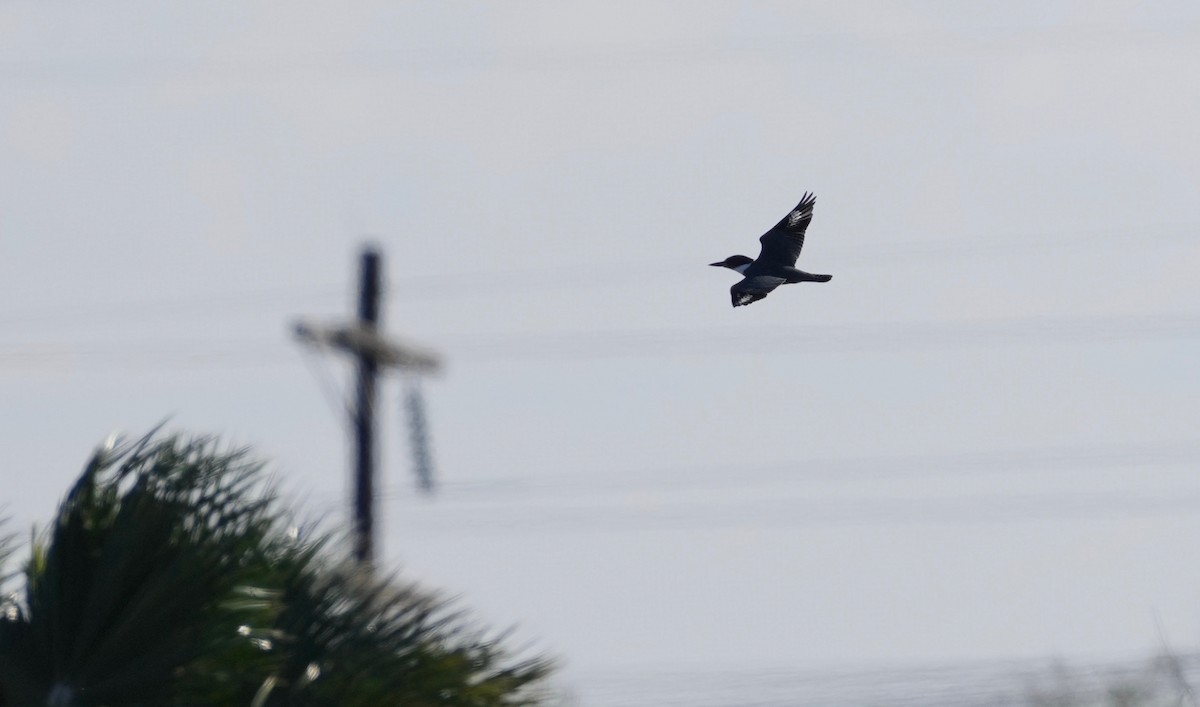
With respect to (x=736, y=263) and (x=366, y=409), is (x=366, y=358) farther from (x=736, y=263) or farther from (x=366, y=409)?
(x=736, y=263)

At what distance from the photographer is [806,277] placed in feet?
21.7

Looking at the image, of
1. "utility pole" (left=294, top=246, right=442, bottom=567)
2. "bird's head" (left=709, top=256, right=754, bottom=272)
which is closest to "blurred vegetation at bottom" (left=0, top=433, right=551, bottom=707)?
"bird's head" (left=709, top=256, right=754, bottom=272)

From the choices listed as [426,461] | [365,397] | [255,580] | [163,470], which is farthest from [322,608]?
[426,461]

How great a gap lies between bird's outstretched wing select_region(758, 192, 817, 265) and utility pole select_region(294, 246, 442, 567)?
12888 millimetres

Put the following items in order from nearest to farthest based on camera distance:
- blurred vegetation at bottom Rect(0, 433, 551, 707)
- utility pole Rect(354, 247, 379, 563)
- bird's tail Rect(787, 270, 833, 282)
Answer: bird's tail Rect(787, 270, 833, 282) < blurred vegetation at bottom Rect(0, 433, 551, 707) < utility pole Rect(354, 247, 379, 563)

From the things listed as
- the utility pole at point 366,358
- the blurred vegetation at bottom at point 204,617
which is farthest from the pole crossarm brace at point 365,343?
the blurred vegetation at bottom at point 204,617

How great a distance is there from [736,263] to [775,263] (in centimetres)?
24

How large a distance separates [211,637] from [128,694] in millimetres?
583

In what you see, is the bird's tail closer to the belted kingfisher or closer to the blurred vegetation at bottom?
the belted kingfisher

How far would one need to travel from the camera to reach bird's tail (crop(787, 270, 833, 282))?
6.44 metres

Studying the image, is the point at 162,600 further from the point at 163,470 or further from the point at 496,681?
the point at 496,681

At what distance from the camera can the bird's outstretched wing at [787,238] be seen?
702 centimetres

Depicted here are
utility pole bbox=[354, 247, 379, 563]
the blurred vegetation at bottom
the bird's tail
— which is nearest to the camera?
the bird's tail

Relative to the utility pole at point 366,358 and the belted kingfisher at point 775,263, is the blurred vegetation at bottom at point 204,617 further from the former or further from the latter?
the utility pole at point 366,358
